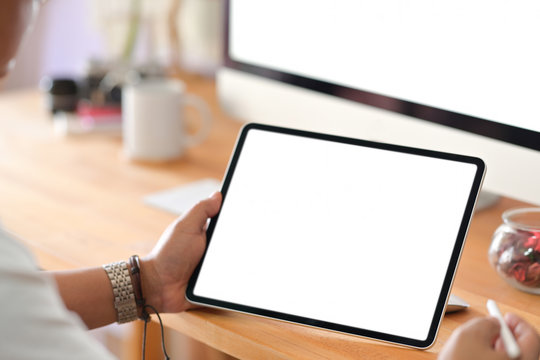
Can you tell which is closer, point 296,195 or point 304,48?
point 296,195

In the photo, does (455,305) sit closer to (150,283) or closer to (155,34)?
(150,283)

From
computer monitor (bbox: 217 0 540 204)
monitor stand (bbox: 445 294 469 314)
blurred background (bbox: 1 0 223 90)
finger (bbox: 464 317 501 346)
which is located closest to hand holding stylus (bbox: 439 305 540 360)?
finger (bbox: 464 317 501 346)

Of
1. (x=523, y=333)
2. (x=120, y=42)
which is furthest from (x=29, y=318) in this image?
(x=120, y=42)

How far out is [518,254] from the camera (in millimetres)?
829

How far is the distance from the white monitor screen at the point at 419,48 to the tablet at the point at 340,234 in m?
0.17

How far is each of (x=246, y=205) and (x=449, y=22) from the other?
0.35 metres

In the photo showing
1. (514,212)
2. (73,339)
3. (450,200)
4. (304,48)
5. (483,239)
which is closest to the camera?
(73,339)

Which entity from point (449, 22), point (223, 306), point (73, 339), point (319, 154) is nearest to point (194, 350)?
point (223, 306)

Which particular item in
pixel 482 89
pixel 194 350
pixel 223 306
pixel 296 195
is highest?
pixel 482 89

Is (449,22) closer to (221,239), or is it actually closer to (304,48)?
(304,48)

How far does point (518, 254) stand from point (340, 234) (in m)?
0.22

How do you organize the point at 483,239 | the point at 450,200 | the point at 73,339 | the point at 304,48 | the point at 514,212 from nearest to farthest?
the point at 73,339 < the point at 450,200 < the point at 514,212 < the point at 483,239 < the point at 304,48

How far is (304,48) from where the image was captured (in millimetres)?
1124

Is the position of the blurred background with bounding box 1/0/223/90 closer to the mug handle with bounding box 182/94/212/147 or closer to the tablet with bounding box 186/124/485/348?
the mug handle with bounding box 182/94/212/147
